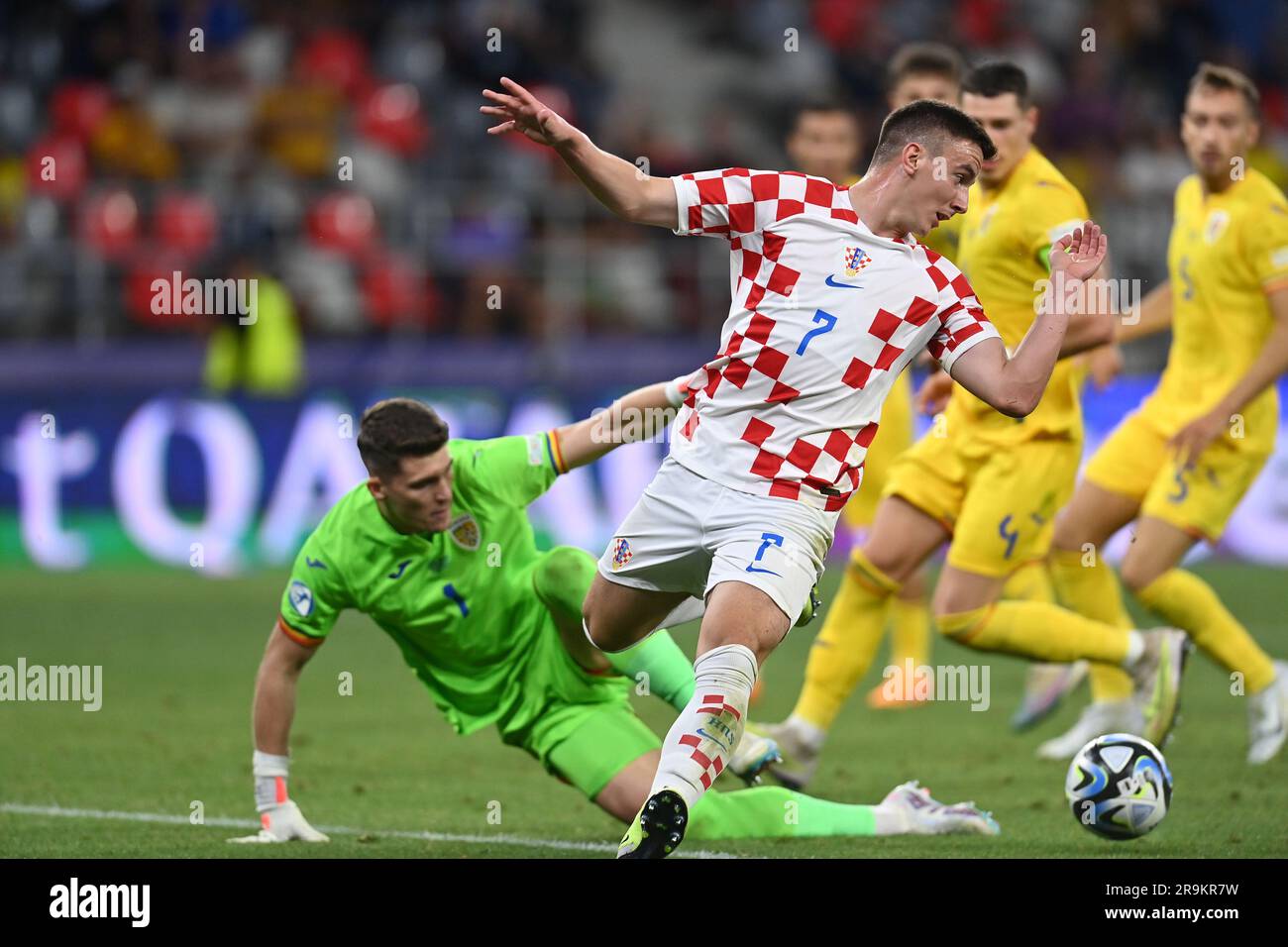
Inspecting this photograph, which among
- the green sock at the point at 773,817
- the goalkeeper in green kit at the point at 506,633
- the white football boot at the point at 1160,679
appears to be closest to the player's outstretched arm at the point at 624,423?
the goalkeeper in green kit at the point at 506,633

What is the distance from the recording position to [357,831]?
6469 millimetres

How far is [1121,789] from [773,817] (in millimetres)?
1108

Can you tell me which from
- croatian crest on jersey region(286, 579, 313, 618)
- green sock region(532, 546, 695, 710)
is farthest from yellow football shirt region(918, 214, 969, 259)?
croatian crest on jersey region(286, 579, 313, 618)

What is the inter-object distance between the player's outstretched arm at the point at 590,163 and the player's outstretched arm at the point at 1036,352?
3.04 ft

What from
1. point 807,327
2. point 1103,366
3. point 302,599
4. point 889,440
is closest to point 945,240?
point 1103,366

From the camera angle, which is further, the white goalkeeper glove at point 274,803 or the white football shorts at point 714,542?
the white goalkeeper glove at point 274,803

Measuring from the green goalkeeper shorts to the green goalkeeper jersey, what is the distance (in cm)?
5

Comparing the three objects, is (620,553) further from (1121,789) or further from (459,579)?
(1121,789)

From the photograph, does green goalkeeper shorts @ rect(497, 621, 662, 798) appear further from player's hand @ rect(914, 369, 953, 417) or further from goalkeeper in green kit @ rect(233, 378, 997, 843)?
player's hand @ rect(914, 369, 953, 417)

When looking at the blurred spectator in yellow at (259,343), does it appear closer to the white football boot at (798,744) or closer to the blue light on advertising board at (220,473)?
the blue light on advertising board at (220,473)

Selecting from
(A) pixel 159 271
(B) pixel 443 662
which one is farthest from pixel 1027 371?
(A) pixel 159 271

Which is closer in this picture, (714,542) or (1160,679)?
(714,542)

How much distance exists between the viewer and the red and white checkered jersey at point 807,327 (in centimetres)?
536
